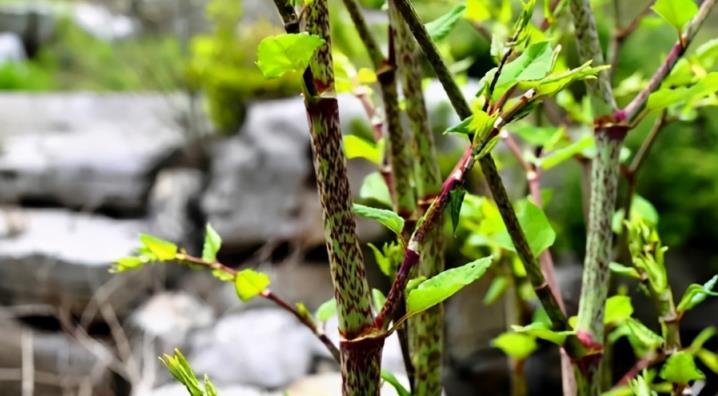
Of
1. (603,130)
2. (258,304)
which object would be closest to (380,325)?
(603,130)

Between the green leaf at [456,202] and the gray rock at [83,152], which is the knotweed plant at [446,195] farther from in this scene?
the gray rock at [83,152]

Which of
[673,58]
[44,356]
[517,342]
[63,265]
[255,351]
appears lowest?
[44,356]

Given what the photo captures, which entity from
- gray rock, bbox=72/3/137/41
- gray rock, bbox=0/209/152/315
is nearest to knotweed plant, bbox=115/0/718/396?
gray rock, bbox=0/209/152/315

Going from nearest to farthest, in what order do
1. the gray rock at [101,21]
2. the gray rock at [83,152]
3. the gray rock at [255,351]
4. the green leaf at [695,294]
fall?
the green leaf at [695,294]
the gray rock at [255,351]
the gray rock at [83,152]
the gray rock at [101,21]

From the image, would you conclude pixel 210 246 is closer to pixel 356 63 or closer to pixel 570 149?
pixel 570 149

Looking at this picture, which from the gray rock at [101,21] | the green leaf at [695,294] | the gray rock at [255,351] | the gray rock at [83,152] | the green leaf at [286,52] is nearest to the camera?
the green leaf at [286,52]

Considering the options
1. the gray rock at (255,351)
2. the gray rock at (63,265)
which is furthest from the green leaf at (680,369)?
the gray rock at (63,265)

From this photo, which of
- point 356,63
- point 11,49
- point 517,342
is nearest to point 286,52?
point 517,342
